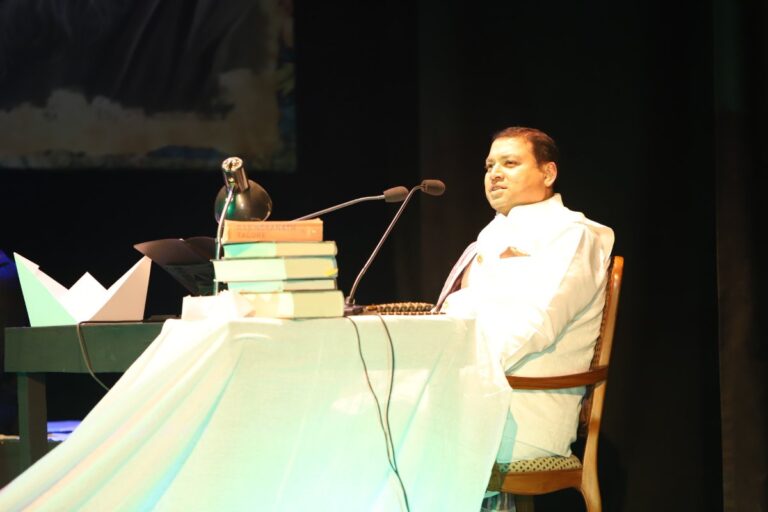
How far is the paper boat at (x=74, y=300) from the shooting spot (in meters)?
2.51

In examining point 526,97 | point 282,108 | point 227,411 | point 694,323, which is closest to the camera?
point 227,411

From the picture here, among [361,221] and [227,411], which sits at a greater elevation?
[361,221]

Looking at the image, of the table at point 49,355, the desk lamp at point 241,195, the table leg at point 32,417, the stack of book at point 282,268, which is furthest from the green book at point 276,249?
the table leg at point 32,417

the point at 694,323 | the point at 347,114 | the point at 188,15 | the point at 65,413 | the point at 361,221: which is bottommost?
the point at 65,413

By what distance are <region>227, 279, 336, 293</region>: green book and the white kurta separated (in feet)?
1.31

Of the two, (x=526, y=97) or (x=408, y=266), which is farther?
(x=408, y=266)

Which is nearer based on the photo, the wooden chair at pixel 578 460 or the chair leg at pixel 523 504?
the wooden chair at pixel 578 460

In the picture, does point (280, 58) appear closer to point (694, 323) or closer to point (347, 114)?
point (347, 114)

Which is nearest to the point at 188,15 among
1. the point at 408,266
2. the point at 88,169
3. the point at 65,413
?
the point at 88,169

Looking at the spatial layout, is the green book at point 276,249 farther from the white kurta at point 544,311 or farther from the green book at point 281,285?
the white kurta at point 544,311

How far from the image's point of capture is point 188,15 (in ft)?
12.8

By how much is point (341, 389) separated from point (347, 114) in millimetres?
2195

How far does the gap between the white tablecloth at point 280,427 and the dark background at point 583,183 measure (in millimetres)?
1325

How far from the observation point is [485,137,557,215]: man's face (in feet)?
9.53
